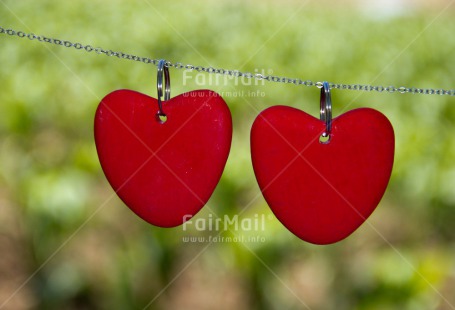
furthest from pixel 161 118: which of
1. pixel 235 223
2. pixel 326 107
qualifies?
pixel 235 223

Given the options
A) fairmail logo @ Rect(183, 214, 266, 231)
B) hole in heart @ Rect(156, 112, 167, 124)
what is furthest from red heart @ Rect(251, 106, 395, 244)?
fairmail logo @ Rect(183, 214, 266, 231)

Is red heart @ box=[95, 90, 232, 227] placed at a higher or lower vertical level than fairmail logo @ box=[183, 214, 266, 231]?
higher

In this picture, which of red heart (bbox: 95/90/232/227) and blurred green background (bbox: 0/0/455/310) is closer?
red heart (bbox: 95/90/232/227)

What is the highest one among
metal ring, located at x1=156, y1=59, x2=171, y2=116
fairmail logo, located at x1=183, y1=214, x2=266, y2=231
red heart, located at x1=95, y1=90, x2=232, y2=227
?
metal ring, located at x1=156, y1=59, x2=171, y2=116

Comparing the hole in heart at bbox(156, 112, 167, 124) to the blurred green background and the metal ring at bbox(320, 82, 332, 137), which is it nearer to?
the metal ring at bbox(320, 82, 332, 137)

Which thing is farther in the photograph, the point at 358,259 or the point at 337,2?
→ the point at 337,2

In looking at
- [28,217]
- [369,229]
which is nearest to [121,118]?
[28,217]

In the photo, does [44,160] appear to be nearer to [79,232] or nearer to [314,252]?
[79,232]

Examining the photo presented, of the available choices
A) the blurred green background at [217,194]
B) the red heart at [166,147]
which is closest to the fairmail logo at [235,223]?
the blurred green background at [217,194]
